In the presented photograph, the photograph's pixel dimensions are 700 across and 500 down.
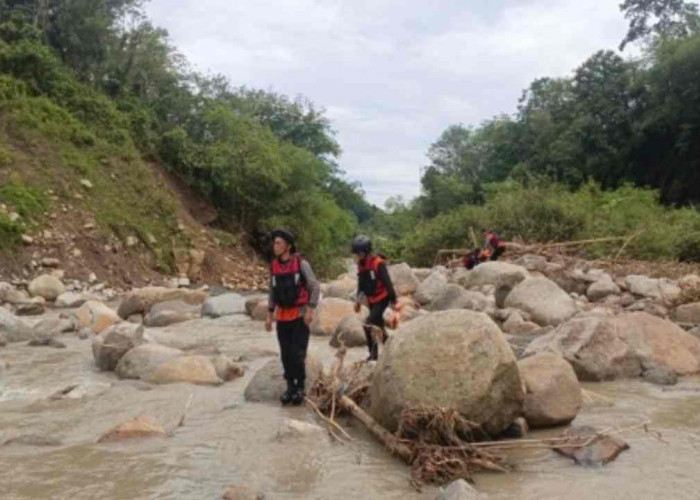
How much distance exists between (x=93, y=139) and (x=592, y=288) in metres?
19.1

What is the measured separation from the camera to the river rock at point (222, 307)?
15359mm

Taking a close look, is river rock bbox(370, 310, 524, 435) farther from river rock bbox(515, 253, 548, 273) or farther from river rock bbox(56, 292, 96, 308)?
river rock bbox(56, 292, 96, 308)

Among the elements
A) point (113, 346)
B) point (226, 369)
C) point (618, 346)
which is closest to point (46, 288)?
point (113, 346)

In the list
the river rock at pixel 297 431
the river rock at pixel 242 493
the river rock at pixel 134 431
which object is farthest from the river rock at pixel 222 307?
the river rock at pixel 242 493

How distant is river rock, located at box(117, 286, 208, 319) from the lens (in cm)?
1563

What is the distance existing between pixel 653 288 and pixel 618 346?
20.6ft

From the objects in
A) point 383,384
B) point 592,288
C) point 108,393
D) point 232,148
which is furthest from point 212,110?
point 383,384

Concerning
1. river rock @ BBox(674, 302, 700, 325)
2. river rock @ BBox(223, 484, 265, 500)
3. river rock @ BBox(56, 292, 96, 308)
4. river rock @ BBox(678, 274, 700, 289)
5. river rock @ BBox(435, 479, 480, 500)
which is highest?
river rock @ BBox(678, 274, 700, 289)

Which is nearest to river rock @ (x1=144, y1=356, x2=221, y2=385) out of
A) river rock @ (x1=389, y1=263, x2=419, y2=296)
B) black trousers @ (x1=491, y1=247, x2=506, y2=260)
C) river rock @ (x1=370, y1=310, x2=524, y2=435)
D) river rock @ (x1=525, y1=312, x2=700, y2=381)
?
river rock @ (x1=370, y1=310, x2=524, y2=435)

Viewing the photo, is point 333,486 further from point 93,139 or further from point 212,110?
point 212,110

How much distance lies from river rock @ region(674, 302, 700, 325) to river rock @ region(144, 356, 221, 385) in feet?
24.8

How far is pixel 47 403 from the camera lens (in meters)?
7.80

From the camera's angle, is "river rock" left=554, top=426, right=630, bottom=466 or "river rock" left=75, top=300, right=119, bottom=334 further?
"river rock" left=75, top=300, right=119, bottom=334

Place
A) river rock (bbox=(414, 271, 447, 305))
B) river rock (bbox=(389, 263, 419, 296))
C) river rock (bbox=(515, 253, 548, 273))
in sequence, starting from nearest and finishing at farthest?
river rock (bbox=(414, 271, 447, 305)) < river rock (bbox=(389, 263, 419, 296)) < river rock (bbox=(515, 253, 548, 273))
